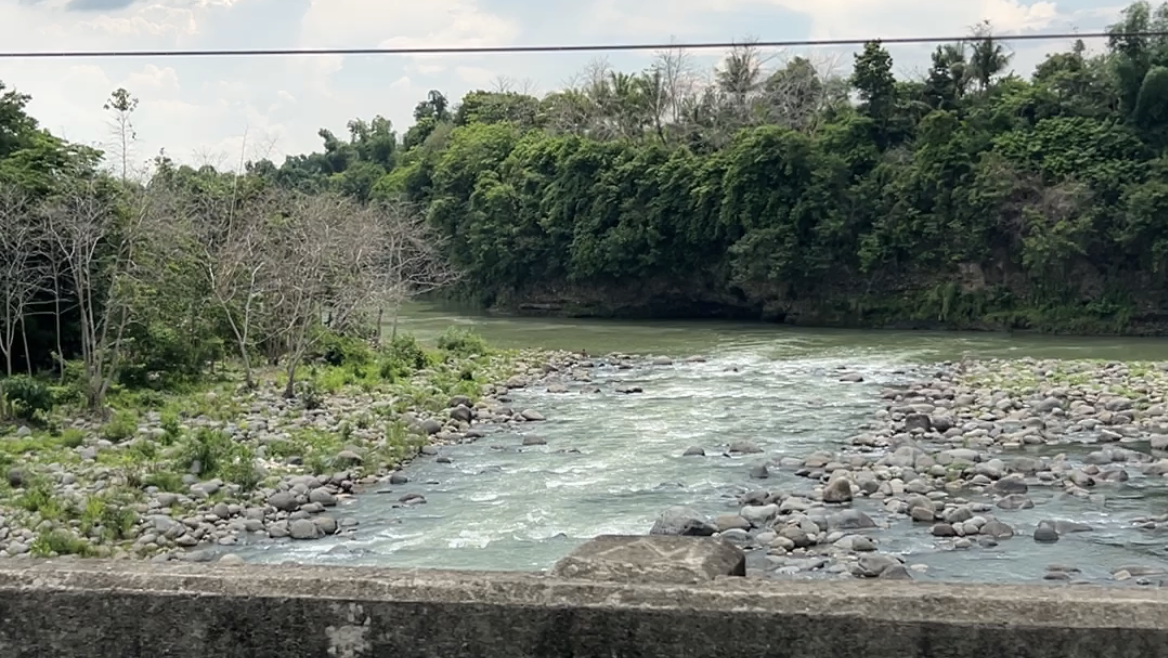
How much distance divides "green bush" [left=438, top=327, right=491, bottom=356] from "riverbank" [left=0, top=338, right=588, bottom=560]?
261 inches

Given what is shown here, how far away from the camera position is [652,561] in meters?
2.80

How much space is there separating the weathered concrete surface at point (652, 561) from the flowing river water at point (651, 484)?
26.8ft

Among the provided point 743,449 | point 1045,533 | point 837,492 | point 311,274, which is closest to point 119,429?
point 311,274

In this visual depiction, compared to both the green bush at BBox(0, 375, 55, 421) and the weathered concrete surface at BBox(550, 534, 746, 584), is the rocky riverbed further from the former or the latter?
the green bush at BBox(0, 375, 55, 421)

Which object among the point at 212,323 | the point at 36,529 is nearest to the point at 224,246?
the point at 212,323

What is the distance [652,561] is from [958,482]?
12.4 meters

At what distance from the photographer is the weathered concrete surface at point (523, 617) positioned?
244 cm

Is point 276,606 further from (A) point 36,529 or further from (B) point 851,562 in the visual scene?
(A) point 36,529

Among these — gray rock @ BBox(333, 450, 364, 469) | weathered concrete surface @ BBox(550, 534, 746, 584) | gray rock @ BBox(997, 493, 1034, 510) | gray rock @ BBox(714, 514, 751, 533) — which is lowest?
gray rock @ BBox(714, 514, 751, 533)

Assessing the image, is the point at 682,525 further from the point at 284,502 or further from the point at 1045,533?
the point at 284,502

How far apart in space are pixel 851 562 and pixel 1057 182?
108 feet

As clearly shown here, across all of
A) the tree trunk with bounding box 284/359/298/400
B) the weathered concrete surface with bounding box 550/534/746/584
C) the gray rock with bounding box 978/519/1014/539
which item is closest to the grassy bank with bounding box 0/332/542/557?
the tree trunk with bounding box 284/359/298/400

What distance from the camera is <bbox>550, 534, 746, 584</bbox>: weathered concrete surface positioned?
2730 millimetres

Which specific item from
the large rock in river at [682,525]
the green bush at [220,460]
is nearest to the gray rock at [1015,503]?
the large rock in river at [682,525]
